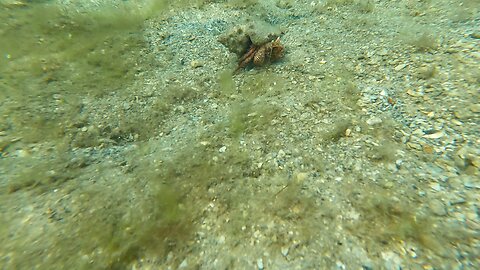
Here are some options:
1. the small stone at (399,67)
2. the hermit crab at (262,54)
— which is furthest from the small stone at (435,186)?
the hermit crab at (262,54)

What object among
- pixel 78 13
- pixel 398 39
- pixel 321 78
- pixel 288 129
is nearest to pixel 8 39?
pixel 78 13

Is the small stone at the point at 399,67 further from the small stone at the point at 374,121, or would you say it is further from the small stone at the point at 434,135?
the small stone at the point at 434,135

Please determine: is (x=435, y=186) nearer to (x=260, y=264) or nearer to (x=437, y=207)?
(x=437, y=207)

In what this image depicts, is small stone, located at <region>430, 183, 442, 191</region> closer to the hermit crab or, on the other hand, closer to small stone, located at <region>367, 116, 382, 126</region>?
small stone, located at <region>367, 116, 382, 126</region>

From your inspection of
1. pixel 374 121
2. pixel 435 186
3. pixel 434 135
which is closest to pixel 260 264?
pixel 435 186

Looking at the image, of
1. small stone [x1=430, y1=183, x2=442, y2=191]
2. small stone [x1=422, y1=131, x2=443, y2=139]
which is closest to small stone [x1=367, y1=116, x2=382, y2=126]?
small stone [x1=422, y1=131, x2=443, y2=139]
